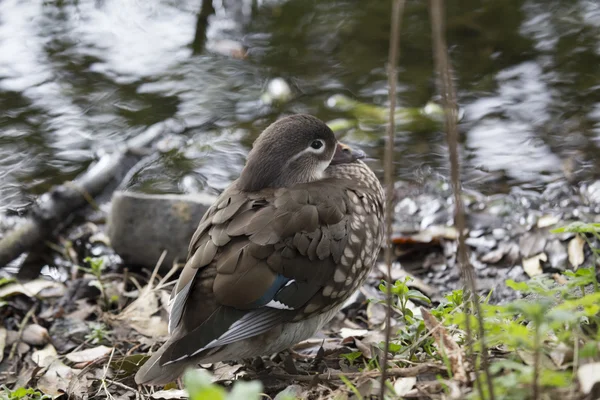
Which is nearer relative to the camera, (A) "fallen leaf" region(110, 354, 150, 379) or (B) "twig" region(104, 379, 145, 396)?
(B) "twig" region(104, 379, 145, 396)

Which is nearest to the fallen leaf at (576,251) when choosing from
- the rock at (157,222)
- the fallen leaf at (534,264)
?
the fallen leaf at (534,264)

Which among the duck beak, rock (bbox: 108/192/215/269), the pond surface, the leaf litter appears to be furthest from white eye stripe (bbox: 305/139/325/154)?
the pond surface

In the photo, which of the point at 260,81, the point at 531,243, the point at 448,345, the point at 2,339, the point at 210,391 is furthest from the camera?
the point at 260,81

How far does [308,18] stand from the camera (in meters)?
7.96

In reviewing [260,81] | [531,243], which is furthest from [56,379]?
[260,81]

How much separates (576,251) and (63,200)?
11.1 feet

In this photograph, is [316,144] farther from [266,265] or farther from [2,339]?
[2,339]

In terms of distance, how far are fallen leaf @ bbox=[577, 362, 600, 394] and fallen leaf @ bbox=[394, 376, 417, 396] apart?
0.57m

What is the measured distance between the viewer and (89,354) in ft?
11.9

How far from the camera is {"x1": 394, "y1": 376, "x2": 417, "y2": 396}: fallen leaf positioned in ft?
7.86

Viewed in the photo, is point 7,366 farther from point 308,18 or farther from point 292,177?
point 308,18

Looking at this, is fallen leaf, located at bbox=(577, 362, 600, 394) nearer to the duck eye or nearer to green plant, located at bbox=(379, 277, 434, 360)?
green plant, located at bbox=(379, 277, 434, 360)

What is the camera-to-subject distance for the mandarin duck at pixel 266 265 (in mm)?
2777

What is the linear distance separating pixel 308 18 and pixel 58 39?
105 inches
